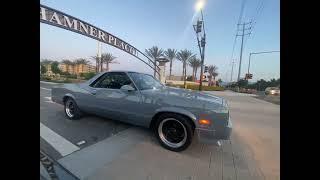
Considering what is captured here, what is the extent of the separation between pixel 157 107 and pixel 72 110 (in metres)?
2.53

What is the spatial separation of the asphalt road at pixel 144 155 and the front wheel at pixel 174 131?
5.8 inches

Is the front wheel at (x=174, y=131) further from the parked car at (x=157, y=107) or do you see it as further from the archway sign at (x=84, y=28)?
the archway sign at (x=84, y=28)

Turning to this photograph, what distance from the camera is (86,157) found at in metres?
A: 3.02

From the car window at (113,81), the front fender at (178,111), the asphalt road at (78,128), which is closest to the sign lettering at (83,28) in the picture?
the asphalt road at (78,128)

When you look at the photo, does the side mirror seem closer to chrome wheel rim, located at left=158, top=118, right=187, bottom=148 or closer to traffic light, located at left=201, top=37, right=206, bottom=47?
chrome wheel rim, located at left=158, top=118, right=187, bottom=148

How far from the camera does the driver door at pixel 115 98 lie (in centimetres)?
384

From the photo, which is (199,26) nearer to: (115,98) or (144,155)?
(115,98)

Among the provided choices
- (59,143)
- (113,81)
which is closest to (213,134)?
(113,81)

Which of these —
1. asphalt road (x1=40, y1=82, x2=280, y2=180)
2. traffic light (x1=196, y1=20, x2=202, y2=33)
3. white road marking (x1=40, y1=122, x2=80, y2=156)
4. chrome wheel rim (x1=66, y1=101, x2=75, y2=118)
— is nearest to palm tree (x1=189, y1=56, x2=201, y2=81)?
traffic light (x1=196, y1=20, x2=202, y2=33)

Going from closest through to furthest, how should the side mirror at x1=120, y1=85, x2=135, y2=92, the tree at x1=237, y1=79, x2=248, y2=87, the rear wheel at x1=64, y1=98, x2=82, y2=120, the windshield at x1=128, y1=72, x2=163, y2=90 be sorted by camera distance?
1. the side mirror at x1=120, y1=85, x2=135, y2=92
2. the windshield at x1=128, y1=72, x2=163, y2=90
3. the rear wheel at x1=64, y1=98, x2=82, y2=120
4. the tree at x1=237, y1=79, x2=248, y2=87

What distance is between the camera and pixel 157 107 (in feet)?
11.5

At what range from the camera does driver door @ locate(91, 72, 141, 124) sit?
3.84m
